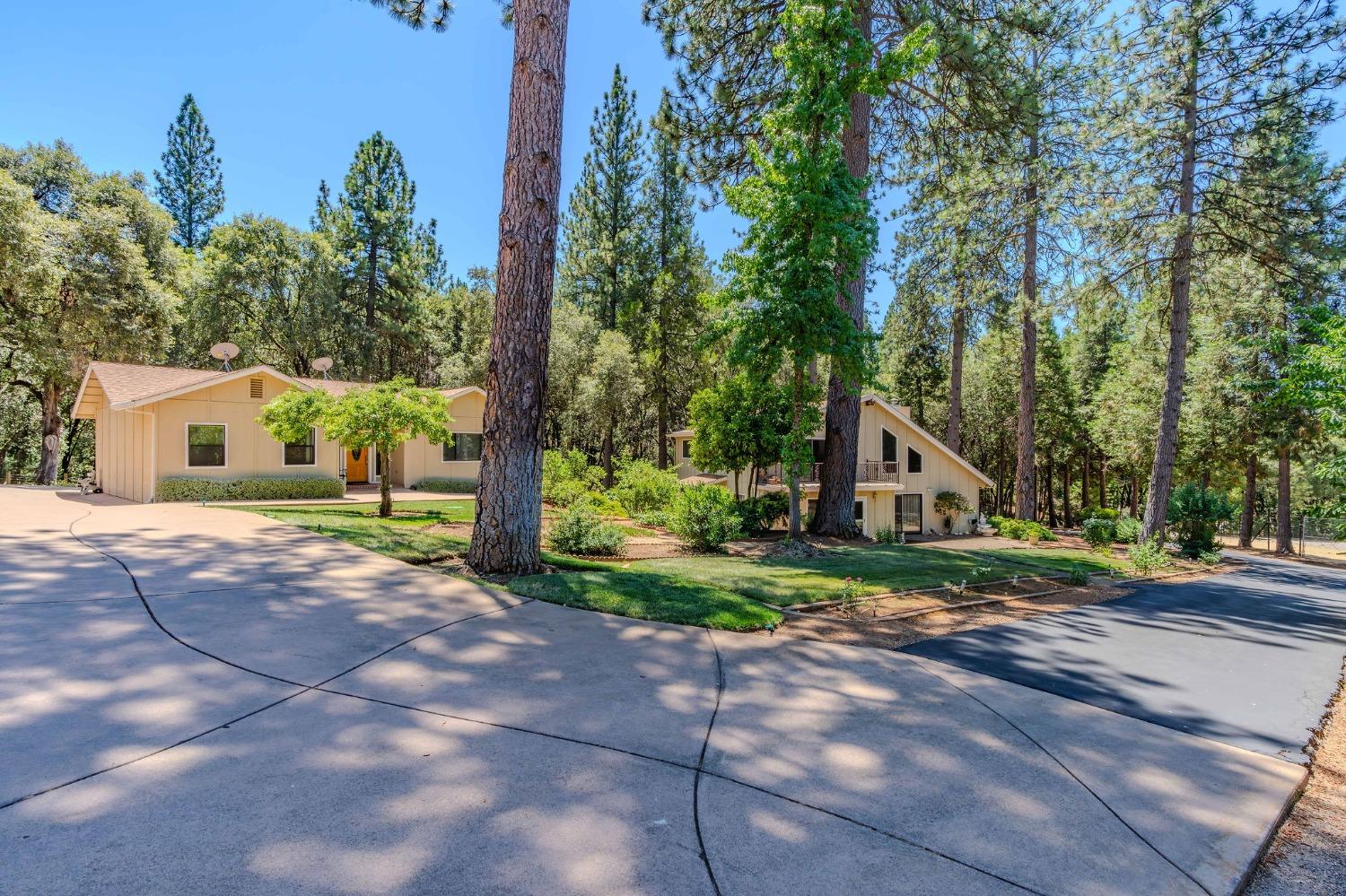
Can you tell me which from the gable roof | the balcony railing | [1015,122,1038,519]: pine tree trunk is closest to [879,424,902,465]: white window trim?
the balcony railing

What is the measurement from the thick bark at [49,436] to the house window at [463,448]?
14.6m

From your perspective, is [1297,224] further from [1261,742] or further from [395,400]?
[395,400]

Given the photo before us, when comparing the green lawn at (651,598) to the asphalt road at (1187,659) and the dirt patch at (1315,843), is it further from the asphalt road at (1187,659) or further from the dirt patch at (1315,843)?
the dirt patch at (1315,843)

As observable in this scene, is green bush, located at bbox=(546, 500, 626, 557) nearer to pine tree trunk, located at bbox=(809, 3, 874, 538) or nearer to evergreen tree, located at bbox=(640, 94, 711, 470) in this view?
pine tree trunk, located at bbox=(809, 3, 874, 538)

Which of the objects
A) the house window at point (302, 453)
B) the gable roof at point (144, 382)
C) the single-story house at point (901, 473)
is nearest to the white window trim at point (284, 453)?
the house window at point (302, 453)

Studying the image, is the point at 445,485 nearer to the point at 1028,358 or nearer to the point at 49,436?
the point at 49,436

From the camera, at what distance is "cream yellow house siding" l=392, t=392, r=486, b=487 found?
21594 millimetres

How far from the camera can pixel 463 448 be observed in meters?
22.3

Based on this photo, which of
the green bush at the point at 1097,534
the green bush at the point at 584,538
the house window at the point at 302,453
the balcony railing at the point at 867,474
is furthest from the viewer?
the balcony railing at the point at 867,474

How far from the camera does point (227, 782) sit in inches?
105

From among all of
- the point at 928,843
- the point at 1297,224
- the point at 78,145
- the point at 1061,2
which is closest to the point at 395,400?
the point at 928,843

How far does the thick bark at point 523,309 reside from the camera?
23.7 feet

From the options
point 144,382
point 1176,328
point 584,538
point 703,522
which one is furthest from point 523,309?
point 144,382

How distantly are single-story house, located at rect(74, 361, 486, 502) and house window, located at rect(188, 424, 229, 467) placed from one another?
0.8 inches
